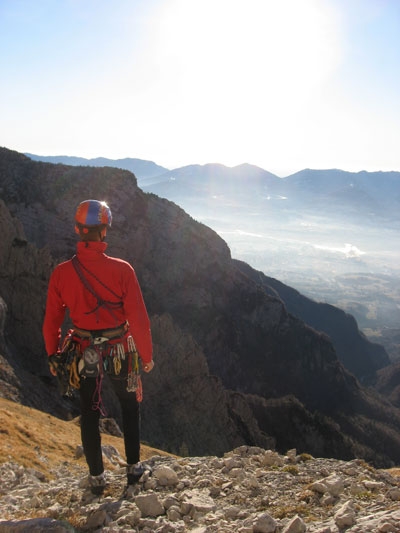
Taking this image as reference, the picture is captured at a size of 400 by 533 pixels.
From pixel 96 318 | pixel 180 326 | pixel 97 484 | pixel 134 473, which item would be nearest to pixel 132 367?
pixel 96 318

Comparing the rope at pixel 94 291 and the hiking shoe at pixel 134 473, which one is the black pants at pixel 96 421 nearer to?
the hiking shoe at pixel 134 473

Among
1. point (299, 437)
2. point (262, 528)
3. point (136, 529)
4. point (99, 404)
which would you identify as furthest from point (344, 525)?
point (299, 437)

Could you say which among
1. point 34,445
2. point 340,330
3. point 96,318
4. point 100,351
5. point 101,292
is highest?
point 101,292

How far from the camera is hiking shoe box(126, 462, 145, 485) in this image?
6660mm

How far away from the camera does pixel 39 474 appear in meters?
8.34

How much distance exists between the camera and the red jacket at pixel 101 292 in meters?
5.92

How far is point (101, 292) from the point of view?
5.95m

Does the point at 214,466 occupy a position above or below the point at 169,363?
above

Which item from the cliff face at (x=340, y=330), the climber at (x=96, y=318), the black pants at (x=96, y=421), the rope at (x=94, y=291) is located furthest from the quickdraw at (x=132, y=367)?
the cliff face at (x=340, y=330)

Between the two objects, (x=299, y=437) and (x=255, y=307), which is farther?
(x=255, y=307)

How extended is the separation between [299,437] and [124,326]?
5395 cm

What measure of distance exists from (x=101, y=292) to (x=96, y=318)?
0.35 metres

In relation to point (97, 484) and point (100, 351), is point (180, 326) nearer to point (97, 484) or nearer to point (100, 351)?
point (97, 484)

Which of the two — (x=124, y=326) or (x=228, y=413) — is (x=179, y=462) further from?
(x=228, y=413)
